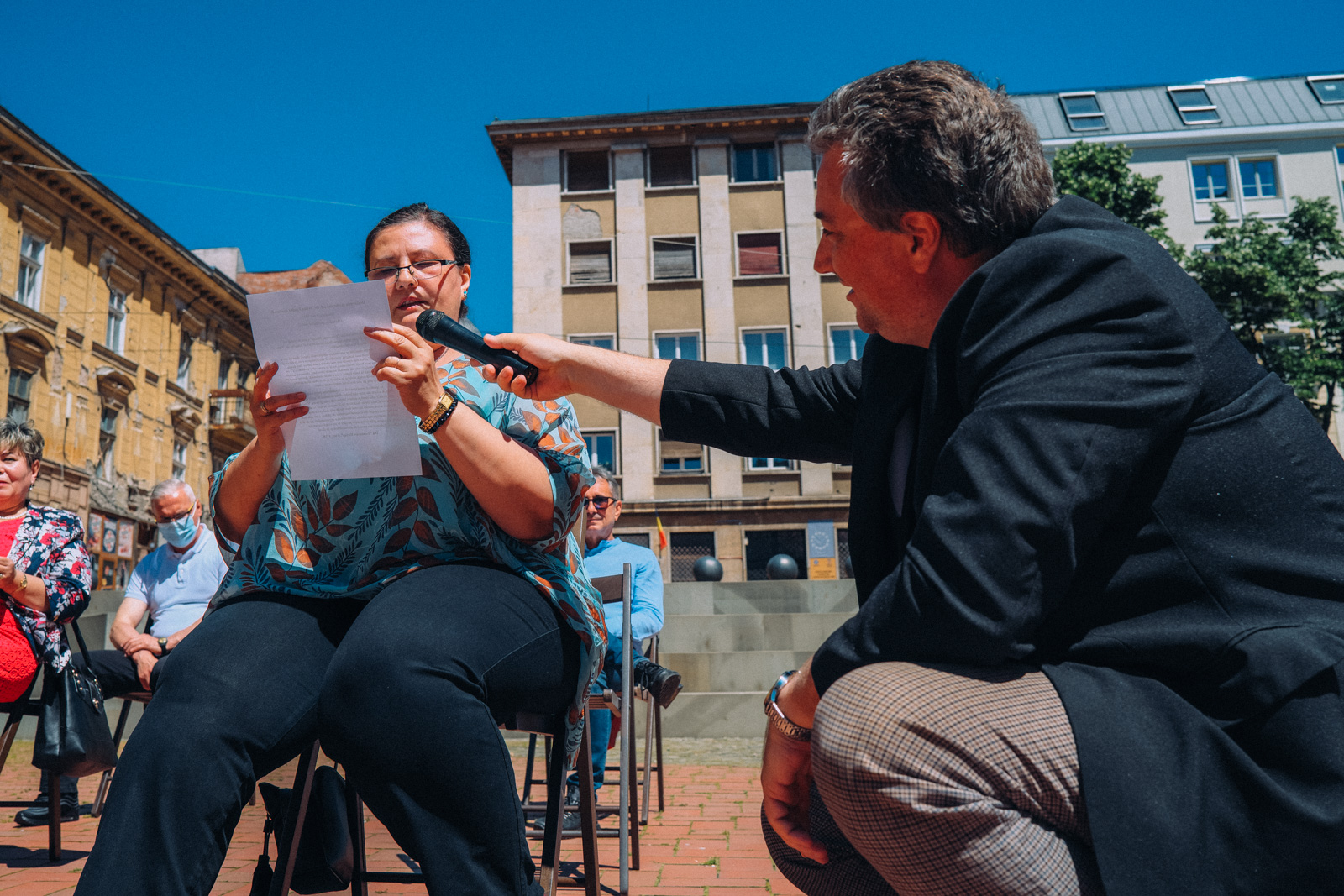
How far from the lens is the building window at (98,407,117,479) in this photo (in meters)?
26.7

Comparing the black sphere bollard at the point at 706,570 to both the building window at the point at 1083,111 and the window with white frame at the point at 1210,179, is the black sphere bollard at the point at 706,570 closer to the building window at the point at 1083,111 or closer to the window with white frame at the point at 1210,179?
the window with white frame at the point at 1210,179

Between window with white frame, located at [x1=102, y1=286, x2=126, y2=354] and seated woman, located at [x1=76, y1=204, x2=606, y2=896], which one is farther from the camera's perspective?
window with white frame, located at [x1=102, y1=286, x2=126, y2=354]

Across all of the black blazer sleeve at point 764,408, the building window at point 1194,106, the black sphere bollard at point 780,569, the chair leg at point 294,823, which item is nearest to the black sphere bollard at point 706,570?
the black sphere bollard at point 780,569

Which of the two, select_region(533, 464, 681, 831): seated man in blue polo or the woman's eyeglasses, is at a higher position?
the woman's eyeglasses

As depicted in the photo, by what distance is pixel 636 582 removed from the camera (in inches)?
209

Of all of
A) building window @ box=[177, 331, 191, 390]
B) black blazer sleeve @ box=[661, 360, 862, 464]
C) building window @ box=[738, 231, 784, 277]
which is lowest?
black blazer sleeve @ box=[661, 360, 862, 464]

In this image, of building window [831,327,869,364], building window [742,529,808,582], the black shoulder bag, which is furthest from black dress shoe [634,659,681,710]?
building window [831,327,869,364]

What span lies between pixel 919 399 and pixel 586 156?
91.6 feet

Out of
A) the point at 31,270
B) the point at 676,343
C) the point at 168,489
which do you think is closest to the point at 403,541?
the point at 168,489

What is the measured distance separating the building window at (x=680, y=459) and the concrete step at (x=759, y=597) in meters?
13.1

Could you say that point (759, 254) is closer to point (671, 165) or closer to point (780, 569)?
point (671, 165)

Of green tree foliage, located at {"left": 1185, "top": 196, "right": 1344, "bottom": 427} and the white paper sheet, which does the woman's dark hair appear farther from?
green tree foliage, located at {"left": 1185, "top": 196, "right": 1344, "bottom": 427}

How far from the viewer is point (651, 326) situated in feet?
87.6

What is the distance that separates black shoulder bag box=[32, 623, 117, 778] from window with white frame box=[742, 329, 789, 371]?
22.9m
